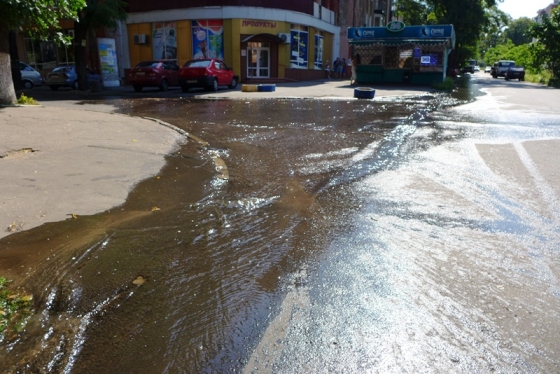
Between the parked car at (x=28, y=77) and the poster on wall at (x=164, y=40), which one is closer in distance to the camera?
the parked car at (x=28, y=77)

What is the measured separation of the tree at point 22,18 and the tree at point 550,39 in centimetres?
4047

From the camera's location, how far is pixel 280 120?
41.0 ft

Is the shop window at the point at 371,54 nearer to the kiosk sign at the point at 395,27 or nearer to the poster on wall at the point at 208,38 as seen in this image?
the kiosk sign at the point at 395,27

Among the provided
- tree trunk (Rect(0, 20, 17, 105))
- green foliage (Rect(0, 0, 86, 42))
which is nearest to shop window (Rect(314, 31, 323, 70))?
green foliage (Rect(0, 0, 86, 42))

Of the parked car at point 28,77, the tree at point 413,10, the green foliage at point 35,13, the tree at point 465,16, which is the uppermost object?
the tree at point 413,10

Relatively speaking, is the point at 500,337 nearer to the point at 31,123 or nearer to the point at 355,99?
the point at 31,123

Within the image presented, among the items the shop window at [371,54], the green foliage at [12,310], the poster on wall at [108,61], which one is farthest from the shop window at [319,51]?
the green foliage at [12,310]

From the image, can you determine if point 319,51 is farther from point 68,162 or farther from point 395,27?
point 68,162

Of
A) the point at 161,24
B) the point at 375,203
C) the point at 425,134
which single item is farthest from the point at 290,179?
the point at 161,24

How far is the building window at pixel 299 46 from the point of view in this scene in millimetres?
33156

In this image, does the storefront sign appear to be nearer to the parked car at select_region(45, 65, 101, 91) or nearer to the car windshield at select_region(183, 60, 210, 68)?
the car windshield at select_region(183, 60, 210, 68)

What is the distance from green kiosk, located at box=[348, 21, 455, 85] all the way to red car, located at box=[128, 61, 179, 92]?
42.2 feet

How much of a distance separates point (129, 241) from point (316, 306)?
6.70 feet

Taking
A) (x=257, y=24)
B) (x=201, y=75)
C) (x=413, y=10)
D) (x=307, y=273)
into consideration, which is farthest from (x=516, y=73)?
(x=307, y=273)
